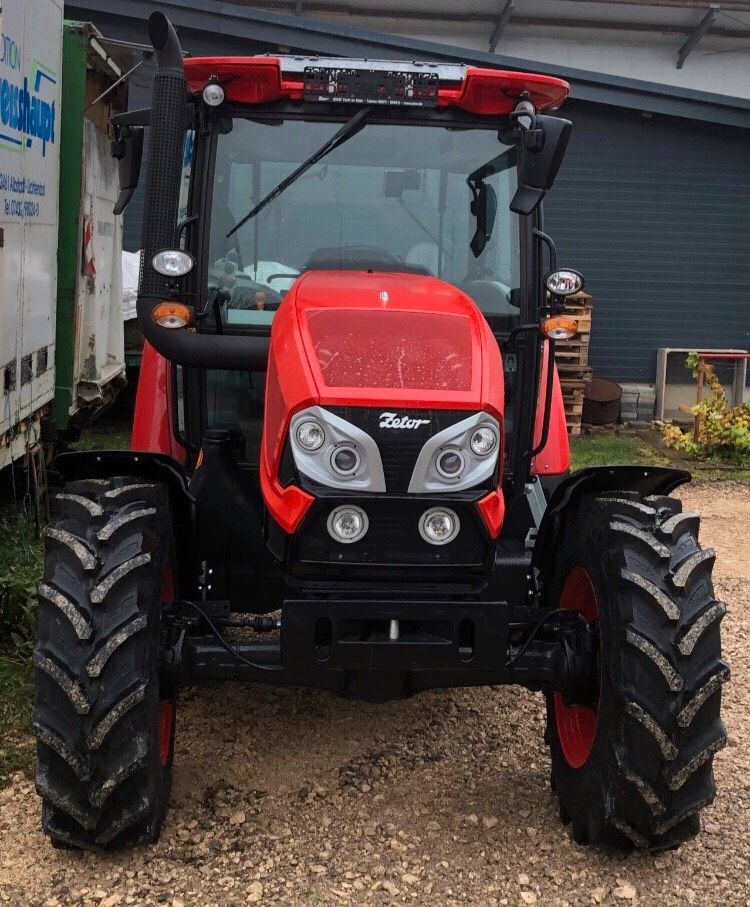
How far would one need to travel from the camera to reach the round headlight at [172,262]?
150 inches

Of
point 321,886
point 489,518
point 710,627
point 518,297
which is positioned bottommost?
point 321,886

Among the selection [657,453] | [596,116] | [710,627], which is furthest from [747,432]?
[710,627]

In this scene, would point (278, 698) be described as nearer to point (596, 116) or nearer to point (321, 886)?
point (321, 886)

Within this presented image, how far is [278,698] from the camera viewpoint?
→ 496cm

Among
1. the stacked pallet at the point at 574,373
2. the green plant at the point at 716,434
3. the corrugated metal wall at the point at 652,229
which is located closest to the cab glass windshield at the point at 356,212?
the green plant at the point at 716,434

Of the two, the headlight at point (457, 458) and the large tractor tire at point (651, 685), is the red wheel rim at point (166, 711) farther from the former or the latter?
the large tractor tire at point (651, 685)

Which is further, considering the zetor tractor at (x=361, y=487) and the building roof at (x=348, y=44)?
the building roof at (x=348, y=44)

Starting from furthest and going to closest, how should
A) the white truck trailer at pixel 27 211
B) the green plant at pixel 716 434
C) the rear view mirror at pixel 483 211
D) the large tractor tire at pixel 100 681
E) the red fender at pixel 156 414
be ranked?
1. the green plant at pixel 716 434
2. the white truck trailer at pixel 27 211
3. the red fender at pixel 156 414
4. the rear view mirror at pixel 483 211
5. the large tractor tire at pixel 100 681

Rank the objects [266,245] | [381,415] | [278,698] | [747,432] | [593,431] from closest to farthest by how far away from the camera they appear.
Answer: [381,415] < [266,245] < [278,698] < [747,432] < [593,431]

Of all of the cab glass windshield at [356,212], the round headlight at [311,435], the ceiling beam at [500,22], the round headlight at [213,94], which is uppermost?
the ceiling beam at [500,22]

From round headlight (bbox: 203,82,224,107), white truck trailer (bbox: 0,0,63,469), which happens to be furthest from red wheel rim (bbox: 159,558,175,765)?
white truck trailer (bbox: 0,0,63,469)

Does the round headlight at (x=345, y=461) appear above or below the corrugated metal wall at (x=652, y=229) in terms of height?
below

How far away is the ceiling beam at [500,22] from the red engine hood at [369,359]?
1032cm

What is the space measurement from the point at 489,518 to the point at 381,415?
0.46 metres
